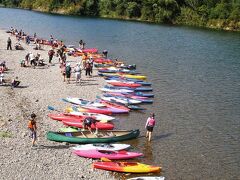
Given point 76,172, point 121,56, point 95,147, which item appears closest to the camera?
point 76,172

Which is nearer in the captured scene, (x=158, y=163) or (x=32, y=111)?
(x=158, y=163)

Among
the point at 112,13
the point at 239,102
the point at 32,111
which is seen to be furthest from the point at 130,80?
the point at 112,13

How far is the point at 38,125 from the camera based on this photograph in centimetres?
2725

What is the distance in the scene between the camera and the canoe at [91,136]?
24.6m

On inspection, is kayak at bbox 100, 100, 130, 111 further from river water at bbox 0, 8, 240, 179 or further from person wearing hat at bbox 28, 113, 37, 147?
person wearing hat at bbox 28, 113, 37, 147

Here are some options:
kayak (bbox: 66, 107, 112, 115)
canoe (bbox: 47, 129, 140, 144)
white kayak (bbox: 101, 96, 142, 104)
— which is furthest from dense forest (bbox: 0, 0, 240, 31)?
canoe (bbox: 47, 129, 140, 144)

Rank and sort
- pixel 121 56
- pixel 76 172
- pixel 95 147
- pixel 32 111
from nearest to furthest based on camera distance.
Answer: pixel 76 172 → pixel 95 147 → pixel 32 111 → pixel 121 56

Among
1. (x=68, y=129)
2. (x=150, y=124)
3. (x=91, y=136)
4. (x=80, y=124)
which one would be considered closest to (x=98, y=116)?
(x=80, y=124)

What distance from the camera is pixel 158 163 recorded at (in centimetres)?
2405

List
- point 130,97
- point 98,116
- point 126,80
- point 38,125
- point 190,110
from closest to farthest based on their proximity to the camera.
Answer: point 38,125
point 98,116
point 190,110
point 130,97
point 126,80

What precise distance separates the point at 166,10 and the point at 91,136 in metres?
118

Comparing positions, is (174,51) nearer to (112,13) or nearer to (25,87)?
(25,87)

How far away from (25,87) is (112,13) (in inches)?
4415

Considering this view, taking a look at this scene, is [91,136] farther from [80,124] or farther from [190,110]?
[190,110]
